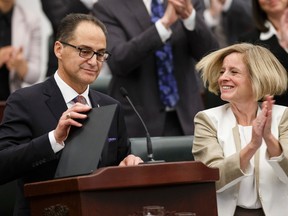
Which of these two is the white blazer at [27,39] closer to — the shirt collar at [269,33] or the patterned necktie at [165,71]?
the patterned necktie at [165,71]

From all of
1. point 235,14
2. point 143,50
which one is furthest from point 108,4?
point 235,14

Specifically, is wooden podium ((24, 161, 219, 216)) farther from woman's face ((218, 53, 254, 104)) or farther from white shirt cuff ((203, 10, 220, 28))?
white shirt cuff ((203, 10, 220, 28))

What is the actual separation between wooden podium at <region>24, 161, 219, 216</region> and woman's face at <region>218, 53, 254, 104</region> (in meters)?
0.80

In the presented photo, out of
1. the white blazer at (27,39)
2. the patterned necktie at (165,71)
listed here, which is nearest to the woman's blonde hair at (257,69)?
the patterned necktie at (165,71)

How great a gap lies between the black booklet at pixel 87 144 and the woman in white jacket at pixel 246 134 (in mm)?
Answer: 750

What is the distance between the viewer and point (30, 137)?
4.40 meters

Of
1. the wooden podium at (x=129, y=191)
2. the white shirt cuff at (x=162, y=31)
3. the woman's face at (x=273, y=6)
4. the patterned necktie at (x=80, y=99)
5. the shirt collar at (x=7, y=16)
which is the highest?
the shirt collar at (x=7, y=16)

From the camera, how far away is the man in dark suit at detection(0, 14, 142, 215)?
13.8ft

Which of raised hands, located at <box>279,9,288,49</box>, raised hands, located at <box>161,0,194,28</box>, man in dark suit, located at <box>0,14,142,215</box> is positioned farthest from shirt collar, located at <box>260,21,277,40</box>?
man in dark suit, located at <box>0,14,142,215</box>

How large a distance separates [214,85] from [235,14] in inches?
122

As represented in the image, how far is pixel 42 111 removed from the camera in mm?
4430

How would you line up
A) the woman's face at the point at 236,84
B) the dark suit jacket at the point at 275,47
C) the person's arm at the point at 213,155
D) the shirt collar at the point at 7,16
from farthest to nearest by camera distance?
the shirt collar at the point at 7,16 → the dark suit jacket at the point at 275,47 → the woman's face at the point at 236,84 → the person's arm at the point at 213,155

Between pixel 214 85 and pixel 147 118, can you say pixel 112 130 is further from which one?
pixel 147 118

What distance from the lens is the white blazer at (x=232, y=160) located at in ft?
14.9
